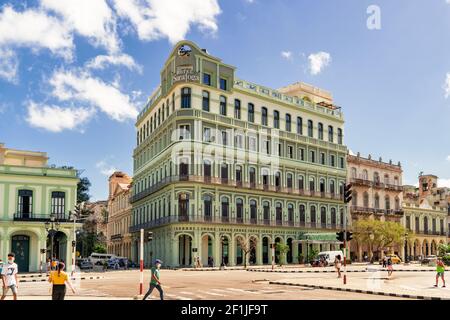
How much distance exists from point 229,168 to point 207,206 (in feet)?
17.5

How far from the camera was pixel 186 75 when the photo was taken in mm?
59094

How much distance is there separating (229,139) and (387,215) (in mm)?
Answer: 32113

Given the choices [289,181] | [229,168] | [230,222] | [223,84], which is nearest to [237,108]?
[223,84]

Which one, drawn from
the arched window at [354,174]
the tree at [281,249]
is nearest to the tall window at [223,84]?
the tree at [281,249]

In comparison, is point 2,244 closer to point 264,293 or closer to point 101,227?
point 264,293

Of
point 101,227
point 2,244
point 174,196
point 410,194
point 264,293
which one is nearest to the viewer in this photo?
point 264,293

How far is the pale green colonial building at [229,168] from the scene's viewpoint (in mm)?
58656

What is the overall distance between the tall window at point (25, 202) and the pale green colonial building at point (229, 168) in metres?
15.1

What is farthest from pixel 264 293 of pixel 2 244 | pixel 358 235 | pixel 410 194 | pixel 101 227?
pixel 101 227

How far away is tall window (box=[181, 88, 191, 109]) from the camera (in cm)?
5934

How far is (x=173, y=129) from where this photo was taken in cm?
5944

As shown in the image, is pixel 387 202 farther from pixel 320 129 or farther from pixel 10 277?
pixel 10 277

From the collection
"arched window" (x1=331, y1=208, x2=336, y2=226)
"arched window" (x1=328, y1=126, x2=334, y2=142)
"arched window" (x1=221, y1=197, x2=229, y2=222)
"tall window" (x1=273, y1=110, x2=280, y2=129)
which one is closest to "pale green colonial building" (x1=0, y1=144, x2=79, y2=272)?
"arched window" (x1=221, y1=197, x2=229, y2=222)

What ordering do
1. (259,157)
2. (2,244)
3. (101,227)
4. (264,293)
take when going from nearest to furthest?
(264,293)
(2,244)
(259,157)
(101,227)
